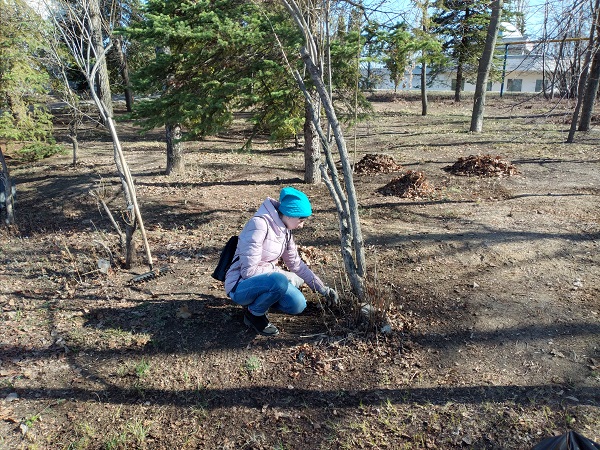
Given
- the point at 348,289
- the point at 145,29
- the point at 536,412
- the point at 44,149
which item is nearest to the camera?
the point at 536,412

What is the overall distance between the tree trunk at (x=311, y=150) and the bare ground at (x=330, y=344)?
1.55 m

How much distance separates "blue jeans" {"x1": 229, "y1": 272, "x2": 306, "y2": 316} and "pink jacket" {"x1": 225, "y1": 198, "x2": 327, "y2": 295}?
8 centimetres

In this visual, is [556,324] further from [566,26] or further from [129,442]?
[129,442]

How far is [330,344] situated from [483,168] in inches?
246

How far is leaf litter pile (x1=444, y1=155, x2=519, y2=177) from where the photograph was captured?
811cm

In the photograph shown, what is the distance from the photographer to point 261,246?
335 centimetres

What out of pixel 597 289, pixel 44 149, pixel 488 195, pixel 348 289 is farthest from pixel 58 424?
pixel 44 149

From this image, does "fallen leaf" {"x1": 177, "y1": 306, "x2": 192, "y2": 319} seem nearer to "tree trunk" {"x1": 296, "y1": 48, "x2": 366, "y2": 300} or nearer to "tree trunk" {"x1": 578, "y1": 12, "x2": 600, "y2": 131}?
"tree trunk" {"x1": 296, "y1": 48, "x2": 366, "y2": 300}

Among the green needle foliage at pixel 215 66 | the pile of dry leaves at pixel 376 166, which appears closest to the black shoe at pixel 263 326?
the green needle foliage at pixel 215 66

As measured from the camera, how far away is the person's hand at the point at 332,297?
3596 millimetres

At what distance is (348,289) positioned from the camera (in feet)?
12.1

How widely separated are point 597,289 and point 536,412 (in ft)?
6.13

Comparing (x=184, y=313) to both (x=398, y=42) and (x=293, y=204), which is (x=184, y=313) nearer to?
(x=293, y=204)

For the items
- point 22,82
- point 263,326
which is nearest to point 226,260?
point 263,326
